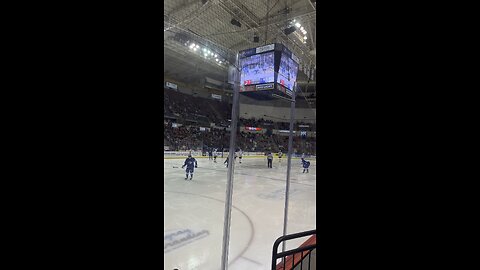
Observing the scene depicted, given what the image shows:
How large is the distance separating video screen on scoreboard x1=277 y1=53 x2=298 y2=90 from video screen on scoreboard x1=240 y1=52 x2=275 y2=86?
0.25 metres

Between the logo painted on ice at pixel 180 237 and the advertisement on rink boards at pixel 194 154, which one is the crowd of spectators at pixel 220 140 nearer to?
the advertisement on rink boards at pixel 194 154

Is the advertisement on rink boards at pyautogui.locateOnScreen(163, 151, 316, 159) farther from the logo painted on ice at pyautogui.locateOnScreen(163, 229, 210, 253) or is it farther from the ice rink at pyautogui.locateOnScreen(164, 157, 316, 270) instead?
the logo painted on ice at pyautogui.locateOnScreen(163, 229, 210, 253)

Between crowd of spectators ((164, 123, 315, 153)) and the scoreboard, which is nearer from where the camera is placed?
the scoreboard

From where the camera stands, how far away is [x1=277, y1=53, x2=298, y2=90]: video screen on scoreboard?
512cm

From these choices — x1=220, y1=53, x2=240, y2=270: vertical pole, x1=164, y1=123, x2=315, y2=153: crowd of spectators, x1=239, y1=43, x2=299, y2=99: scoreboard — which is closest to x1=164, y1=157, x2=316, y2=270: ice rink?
x1=220, y1=53, x2=240, y2=270: vertical pole

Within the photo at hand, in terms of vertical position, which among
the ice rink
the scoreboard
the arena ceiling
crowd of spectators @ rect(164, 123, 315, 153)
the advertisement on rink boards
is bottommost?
the ice rink

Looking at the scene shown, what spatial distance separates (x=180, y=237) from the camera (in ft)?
9.33

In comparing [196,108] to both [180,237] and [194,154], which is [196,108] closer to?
[194,154]

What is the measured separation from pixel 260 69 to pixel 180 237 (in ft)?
10.9
